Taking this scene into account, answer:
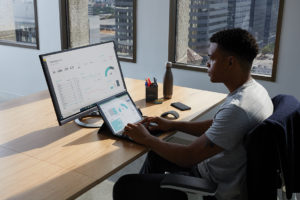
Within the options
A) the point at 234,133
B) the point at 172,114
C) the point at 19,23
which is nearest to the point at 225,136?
the point at 234,133

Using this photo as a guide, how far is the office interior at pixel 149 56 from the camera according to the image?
9.06 ft

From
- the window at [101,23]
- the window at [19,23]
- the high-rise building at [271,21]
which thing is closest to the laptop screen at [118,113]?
the high-rise building at [271,21]

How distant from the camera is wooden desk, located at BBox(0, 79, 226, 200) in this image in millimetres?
1311

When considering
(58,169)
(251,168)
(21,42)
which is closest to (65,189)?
(58,169)

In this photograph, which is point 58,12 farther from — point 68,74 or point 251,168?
point 251,168

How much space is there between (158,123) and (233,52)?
58 centimetres

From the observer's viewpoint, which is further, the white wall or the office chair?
the white wall

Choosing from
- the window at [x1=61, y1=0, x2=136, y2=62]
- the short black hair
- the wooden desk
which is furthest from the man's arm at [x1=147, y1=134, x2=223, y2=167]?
the window at [x1=61, y1=0, x2=136, y2=62]

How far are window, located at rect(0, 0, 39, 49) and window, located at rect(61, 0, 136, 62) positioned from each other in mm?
460

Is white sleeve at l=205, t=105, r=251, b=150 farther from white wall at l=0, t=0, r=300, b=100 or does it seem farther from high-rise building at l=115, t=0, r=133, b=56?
high-rise building at l=115, t=0, r=133, b=56

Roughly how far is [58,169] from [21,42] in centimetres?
335

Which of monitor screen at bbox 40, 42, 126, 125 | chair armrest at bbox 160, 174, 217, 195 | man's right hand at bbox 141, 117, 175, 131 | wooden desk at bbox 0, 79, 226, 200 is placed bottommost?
chair armrest at bbox 160, 174, 217, 195

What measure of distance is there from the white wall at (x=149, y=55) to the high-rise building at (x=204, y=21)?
235 millimetres

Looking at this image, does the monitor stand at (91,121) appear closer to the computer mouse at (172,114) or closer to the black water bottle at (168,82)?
the computer mouse at (172,114)
